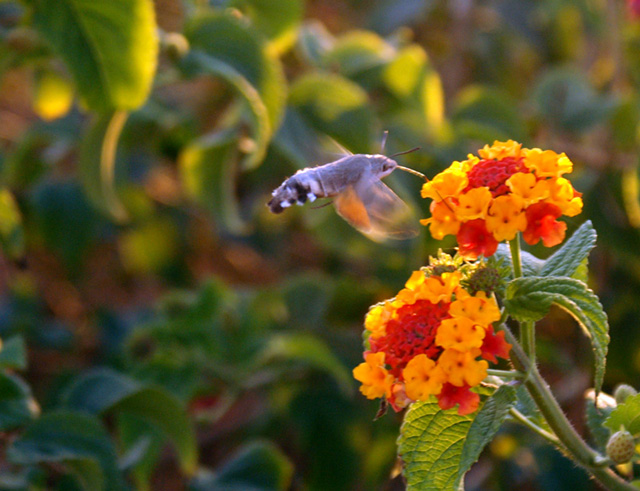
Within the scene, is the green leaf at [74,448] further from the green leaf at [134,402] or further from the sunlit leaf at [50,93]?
the sunlit leaf at [50,93]

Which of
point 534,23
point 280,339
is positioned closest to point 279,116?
point 280,339

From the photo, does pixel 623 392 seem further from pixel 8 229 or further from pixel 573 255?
pixel 8 229

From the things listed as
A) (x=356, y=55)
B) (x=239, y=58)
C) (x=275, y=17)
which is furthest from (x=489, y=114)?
(x=239, y=58)

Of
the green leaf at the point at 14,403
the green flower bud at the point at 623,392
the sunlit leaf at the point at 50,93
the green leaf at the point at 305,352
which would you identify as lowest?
the green leaf at the point at 305,352

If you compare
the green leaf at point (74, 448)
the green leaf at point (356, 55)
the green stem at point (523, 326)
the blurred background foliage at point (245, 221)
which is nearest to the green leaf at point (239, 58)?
the blurred background foliage at point (245, 221)

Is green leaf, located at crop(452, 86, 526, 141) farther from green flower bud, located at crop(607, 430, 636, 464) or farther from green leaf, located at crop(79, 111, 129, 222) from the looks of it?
green flower bud, located at crop(607, 430, 636, 464)

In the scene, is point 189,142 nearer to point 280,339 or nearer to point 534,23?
point 280,339

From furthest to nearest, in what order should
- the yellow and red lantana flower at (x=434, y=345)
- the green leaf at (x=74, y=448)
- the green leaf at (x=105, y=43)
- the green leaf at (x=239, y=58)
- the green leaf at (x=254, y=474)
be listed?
the green leaf at (x=254, y=474)
the green leaf at (x=239, y=58)
the green leaf at (x=105, y=43)
the green leaf at (x=74, y=448)
the yellow and red lantana flower at (x=434, y=345)
